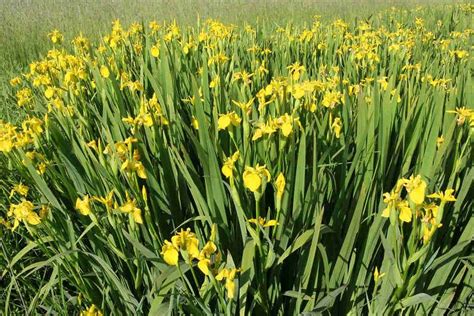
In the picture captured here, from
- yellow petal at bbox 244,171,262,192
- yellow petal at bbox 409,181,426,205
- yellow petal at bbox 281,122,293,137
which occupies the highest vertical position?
yellow petal at bbox 281,122,293,137

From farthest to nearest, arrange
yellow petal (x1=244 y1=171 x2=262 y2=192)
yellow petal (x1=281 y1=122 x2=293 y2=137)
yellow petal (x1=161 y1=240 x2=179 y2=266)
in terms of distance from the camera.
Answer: yellow petal (x1=281 y1=122 x2=293 y2=137) → yellow petal (x1=244 y1=171 x2=262 y2=192) → yellow petal (x1=161 y1=240 x2=179 y2=266)

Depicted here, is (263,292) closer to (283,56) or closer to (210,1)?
(283,56)

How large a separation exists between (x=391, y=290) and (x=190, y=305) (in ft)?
1.63

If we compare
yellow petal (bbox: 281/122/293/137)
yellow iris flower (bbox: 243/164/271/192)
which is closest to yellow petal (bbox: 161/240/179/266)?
yellow iris flower (bbox: 243/164/271/192)

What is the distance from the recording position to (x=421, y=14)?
18.6ft

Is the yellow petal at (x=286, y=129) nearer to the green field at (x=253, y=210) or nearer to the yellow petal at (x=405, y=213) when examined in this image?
the green field at (x=253, y=210)

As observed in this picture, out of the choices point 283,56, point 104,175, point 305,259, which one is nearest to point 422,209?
point 305,259

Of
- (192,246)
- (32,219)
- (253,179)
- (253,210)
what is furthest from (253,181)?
(32,219)

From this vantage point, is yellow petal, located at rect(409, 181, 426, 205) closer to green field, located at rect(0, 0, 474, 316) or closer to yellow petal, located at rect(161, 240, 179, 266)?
green field, located at rect(0, 0, 474, 316)

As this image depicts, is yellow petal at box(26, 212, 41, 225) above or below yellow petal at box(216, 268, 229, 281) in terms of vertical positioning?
above

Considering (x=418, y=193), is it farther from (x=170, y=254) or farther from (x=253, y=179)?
(x=170, y=254)

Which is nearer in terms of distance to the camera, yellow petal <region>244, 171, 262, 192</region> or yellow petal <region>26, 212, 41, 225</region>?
yellow petal <region>244, 171, 262, 192</region>

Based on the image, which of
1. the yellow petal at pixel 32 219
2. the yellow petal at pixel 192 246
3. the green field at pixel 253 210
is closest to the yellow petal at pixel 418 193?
the green field at pixel 253 210

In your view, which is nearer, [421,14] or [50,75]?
[50,75]
